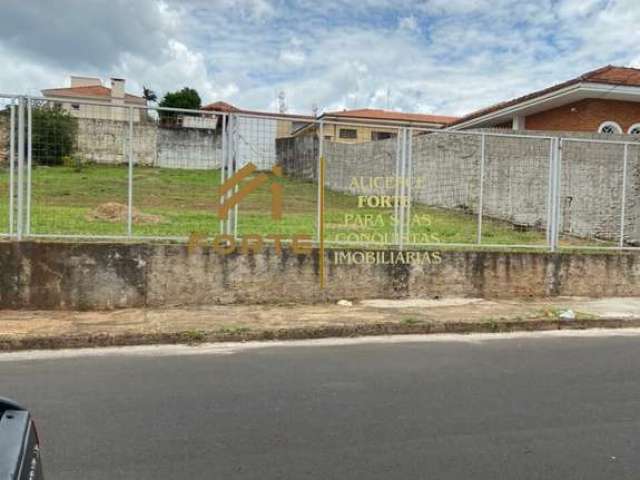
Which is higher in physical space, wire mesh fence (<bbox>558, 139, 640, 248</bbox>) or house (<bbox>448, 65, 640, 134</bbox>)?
house (<bbox>448, 65, 640, 134</bbox>)

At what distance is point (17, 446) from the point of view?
192 cm

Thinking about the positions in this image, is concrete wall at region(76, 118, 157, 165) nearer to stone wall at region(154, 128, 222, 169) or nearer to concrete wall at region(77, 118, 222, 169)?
concrete wall at region(77, 118, 222, 169)

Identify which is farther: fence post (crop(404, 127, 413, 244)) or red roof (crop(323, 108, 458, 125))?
red roof (crop(323, 108, 458, 125))

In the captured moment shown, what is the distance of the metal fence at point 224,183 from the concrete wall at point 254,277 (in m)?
0.33

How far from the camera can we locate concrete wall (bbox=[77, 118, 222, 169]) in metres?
8.66

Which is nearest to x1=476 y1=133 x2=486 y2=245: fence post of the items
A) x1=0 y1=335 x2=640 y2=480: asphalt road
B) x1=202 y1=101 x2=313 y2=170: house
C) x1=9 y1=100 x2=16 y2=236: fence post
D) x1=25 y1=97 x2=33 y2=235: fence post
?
x1=202 y1=101 x2=313 y2=170: house

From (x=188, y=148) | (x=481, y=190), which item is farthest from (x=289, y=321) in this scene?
(x=481, y=190)

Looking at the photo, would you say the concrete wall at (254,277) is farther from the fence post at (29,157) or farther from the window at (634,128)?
the window at (634,128)

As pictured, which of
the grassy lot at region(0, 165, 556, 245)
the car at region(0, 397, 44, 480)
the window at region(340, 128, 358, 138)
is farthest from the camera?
the window at region(340, 128, 358, 138)

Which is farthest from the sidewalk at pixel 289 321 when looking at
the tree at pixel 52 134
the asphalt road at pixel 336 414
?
the tree at pixel 52 134

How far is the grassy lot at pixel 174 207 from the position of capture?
8469 mm

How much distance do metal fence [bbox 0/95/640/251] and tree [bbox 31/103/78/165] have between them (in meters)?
0.01

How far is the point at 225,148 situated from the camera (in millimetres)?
8844
